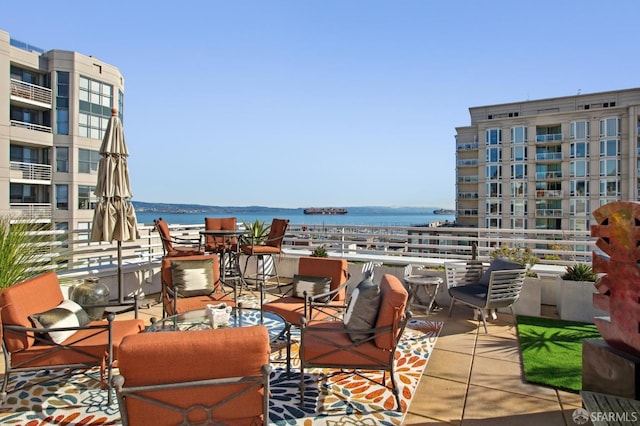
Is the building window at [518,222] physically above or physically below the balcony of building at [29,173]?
below

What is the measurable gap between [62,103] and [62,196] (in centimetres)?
638

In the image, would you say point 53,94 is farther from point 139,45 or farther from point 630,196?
point 630,196

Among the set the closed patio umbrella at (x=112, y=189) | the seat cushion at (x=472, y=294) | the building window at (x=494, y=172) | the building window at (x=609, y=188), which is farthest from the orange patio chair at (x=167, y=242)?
the building window at (x=609, y=188)

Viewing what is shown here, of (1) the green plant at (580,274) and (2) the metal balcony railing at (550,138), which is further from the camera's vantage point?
(2) the metal balcony railing at (550,138)

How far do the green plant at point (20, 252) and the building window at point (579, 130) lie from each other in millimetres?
40871

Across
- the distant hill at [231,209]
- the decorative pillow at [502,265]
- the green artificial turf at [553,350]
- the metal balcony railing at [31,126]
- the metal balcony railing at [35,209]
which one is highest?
the metal balcony railing at [31,126]

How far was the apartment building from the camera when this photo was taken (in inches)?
913

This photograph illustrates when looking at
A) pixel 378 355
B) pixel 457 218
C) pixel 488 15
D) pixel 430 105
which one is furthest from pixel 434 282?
pixel 457 218

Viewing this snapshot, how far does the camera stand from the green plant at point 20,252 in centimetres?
401

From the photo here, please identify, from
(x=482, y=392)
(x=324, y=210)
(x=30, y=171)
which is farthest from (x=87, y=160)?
(x=324, y=210)

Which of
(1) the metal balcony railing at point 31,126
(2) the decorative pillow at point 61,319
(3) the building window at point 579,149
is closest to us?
(2) the decorative pillow at point 61,319

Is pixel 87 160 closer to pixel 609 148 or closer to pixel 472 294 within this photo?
pixel 472 294

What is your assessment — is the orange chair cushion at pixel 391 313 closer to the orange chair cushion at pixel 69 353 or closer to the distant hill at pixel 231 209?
the orange chair cushion at pixel 69 353

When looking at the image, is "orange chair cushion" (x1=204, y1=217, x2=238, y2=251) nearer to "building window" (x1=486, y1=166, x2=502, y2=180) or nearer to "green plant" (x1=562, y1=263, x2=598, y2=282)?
"green plant" (x1=562, y1=263, x2=598, y2=282)
